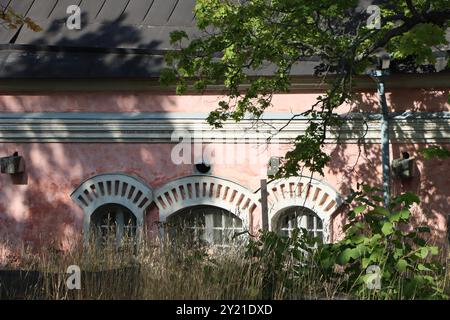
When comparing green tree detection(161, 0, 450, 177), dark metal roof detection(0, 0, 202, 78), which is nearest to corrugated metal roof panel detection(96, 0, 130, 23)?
dark metal roof detection(0, 0, 202, 78)

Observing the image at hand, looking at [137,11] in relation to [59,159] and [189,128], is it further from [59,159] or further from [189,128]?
[59,159]

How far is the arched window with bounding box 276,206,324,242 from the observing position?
14.2 meters

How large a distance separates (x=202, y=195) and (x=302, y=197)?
1521 millimetres

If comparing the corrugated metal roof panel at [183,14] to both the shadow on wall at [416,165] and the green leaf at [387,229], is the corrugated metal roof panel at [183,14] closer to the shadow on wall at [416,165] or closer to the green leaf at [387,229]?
the shadow on wall at [416,165]

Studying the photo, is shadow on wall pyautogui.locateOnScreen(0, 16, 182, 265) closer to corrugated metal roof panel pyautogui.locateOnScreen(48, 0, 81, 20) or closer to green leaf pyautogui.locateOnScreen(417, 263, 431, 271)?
corrugated metal roof panel pyautogui.locateOnScreen(48, 0, 81, 20)

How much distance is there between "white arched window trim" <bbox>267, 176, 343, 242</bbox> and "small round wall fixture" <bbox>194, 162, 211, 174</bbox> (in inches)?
38.5

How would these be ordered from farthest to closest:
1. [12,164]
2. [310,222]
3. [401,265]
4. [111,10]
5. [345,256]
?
[111,10], [12,164], [310,222], [345,256], [401,265]

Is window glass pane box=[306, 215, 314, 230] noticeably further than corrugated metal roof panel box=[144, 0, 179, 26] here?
No

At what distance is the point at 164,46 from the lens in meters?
14.5

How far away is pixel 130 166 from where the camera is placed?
14.7m

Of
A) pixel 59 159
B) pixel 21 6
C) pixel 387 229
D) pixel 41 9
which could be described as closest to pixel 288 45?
pixel 387 229
